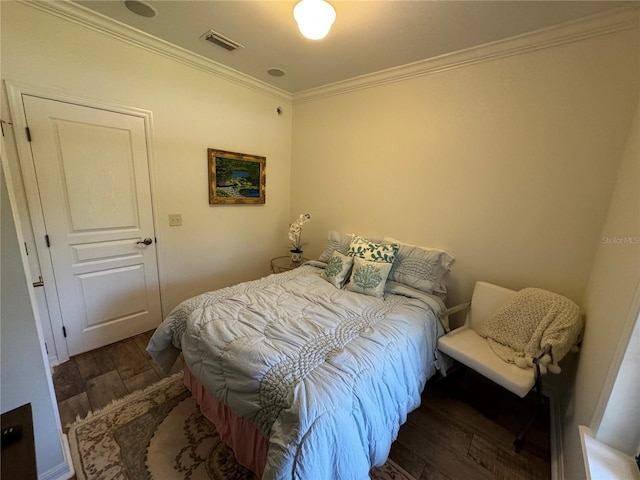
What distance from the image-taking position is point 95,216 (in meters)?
2.11

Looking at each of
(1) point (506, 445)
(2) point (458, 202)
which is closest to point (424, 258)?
(2) point (458, 202)

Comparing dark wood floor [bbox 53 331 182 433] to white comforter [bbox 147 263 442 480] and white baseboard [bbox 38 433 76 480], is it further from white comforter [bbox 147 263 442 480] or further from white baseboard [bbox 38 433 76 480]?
white comforter [bbox 147 263 442 480]

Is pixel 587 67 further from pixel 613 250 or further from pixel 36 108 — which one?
pixel 36 108

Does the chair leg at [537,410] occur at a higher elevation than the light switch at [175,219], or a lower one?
lower

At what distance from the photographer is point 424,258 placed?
2230mm

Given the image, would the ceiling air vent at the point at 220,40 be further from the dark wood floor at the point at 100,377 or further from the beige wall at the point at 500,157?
the dark wood floor at the point at 100,377

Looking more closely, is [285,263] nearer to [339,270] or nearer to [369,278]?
[339,270]

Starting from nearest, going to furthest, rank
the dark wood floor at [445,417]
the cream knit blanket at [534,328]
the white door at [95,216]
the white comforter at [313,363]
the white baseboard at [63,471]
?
the white comforter at [313,363]
the white baseboard at [63,471]
the dark wood floor at [445,417]
the cream knit blanket at [534,328]
the white door at [95,216]

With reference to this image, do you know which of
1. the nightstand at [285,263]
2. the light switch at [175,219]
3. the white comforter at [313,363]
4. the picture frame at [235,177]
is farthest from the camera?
the nightstand at [285,263]

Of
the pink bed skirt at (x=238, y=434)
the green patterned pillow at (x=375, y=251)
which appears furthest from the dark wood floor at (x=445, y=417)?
the green patterned pillow at (x=375, y=251)

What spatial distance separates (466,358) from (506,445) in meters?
0.51

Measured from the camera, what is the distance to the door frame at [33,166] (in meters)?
1.70

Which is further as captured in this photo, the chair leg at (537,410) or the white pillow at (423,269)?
the white pillow at (423,269)

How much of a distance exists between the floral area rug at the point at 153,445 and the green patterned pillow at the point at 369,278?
106 cm
